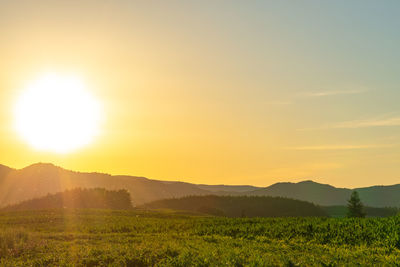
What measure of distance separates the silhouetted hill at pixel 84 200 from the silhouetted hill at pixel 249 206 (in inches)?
1075

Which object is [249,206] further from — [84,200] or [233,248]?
[233,248]

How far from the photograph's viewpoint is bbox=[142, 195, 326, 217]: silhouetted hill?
123750 millimetres

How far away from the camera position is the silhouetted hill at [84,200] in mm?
87700

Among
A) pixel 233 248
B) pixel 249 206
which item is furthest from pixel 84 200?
pixel 233 248

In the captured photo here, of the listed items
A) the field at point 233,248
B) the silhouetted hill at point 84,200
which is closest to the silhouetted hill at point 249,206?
the silhouetted hill at point 84,200

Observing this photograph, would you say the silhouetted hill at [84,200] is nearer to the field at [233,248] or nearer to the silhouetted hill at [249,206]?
the silhouetted hill at [249,206]

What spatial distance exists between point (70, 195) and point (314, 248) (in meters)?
76.6

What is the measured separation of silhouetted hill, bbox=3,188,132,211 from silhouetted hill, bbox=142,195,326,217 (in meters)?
27.3

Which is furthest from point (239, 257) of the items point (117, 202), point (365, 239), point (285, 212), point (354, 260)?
point (285, 212)

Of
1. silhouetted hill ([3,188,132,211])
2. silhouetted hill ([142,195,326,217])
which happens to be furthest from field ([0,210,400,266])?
silhouetted hill ([142,195,326,217])

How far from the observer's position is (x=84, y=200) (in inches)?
3467

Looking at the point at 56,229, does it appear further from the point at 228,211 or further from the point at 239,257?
the point at 228,211

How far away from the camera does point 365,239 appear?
1043 inches

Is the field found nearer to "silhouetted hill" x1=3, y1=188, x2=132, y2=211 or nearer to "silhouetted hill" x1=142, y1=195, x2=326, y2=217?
"silhouetted hill" x1=3, y1=188, x2=132, y2=211
